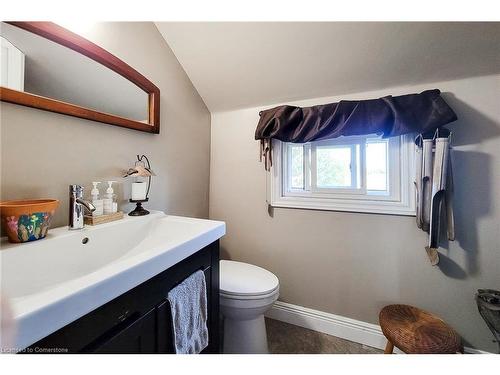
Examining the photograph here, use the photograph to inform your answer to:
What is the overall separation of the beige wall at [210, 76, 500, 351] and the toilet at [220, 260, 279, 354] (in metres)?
0.44

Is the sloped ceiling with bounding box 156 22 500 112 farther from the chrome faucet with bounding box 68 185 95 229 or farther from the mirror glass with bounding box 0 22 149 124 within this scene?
the chrome faucet with bounding box 68 185 95 229

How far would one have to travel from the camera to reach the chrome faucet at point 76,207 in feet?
2.57

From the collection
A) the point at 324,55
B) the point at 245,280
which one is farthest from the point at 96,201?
the point at 324,55

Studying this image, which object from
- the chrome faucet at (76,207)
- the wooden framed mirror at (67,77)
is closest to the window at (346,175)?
the wooden framed mirror at (67,77)

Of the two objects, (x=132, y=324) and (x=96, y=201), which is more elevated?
(x=96, y=201)

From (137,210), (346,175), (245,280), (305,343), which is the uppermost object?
(346,175)

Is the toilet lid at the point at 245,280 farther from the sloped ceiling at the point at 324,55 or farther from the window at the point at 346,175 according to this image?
the sloped ceiling at the point at 324,55

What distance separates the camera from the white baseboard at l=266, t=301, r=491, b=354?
130cm

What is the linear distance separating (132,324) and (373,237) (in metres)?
1.32

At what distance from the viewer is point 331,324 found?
4.57 ft

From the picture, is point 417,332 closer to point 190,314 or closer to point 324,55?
point 190,314
